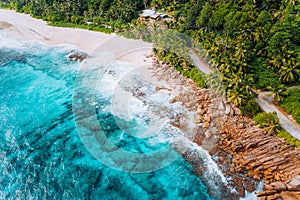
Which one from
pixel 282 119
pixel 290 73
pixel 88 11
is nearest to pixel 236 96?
pixel 282 119

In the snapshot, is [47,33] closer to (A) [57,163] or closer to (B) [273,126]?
(A) [57,163]

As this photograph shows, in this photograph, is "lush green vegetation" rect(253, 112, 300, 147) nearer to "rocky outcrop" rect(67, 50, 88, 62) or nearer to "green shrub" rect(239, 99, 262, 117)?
"green shrub" rect(239, 99, 262, 117)

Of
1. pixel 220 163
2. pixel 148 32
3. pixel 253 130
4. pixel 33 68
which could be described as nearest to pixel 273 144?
pixel 253 130

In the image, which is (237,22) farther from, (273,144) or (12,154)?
(12,154)

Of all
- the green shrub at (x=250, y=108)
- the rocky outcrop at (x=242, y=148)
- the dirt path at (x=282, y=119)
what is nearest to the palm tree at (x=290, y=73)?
the dirt path at (x=282, y=119)

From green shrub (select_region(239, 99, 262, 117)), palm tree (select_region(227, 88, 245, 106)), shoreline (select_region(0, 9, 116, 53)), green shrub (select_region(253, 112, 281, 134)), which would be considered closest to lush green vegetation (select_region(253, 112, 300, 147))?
green shrub (select_region(253, 112, 281, 134))

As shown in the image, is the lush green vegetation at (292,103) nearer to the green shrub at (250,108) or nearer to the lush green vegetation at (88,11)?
the green shrub at (250,108)

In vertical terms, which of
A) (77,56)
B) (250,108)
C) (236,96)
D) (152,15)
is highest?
(152,15)
